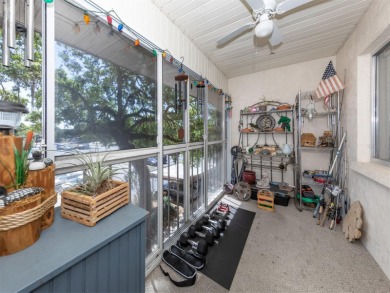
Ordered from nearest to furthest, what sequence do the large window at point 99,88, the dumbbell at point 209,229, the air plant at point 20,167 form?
the air plant at point 20,167
the large window at point 99,88
the dumbbell at point 209,229

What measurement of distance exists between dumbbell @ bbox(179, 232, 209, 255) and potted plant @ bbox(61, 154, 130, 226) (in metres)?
1.27

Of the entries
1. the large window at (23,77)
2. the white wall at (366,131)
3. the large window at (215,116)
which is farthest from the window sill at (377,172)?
the large window at (23,77)

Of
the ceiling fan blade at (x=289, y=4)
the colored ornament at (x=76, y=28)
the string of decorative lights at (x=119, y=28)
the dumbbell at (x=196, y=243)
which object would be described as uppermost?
the ceiling fan blade at (x=289, y=4)

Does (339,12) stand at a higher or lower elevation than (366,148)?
higher

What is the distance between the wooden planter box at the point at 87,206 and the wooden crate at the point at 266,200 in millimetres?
2729

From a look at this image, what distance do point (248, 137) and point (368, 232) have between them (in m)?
2.46

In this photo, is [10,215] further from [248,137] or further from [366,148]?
[248,137]

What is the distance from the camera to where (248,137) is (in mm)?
3891

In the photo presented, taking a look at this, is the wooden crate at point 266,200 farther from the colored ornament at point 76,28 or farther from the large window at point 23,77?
the colored ornament at point 76,28

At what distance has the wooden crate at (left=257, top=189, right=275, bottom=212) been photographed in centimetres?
291

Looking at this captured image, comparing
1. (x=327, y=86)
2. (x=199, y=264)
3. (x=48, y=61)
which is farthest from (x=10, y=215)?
(x=327, y=86)

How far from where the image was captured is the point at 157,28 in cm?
181

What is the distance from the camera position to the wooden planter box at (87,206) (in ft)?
2.64

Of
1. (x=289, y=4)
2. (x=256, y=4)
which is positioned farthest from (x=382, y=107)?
(x=256, y=4)
